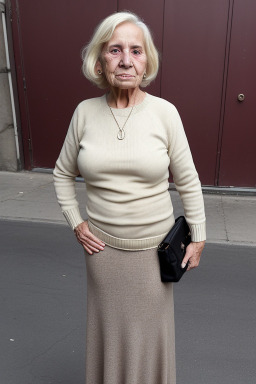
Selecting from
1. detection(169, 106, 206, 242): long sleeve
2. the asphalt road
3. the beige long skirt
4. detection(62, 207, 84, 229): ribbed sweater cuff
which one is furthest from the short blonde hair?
the asphalt road

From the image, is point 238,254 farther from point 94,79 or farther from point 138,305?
point 94,79

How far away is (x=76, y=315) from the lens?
10.7ft

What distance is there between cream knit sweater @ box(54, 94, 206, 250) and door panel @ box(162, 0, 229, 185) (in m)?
4.82

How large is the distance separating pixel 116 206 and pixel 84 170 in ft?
0.65

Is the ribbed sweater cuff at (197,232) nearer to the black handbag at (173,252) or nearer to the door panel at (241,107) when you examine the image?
the black handbag at (173,252)

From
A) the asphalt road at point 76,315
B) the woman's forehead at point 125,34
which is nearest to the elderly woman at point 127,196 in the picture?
the woman's forehead at point 125,34

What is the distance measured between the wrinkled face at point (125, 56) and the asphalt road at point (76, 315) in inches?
72.3

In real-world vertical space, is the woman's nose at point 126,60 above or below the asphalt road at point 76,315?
above

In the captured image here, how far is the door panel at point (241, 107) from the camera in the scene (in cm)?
603

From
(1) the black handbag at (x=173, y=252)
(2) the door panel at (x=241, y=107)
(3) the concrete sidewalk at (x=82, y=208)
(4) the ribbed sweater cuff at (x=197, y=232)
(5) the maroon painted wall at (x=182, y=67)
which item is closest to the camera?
(1) the black handbag at (x=173, y=252)

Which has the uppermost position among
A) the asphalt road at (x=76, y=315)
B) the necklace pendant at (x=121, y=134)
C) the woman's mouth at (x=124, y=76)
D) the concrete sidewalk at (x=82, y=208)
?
the woman's mouth at (x=124, y=76)

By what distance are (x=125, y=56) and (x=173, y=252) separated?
82 cm

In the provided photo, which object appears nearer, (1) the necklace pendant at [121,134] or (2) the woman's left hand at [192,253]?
(1) the necklace pendant at [121,134]

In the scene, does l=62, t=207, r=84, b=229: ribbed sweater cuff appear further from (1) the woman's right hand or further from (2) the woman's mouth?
(2) the woman's mouth
